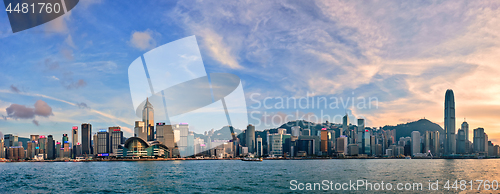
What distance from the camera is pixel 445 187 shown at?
155 ft

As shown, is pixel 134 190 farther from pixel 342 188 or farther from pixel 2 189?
pixel 342 188

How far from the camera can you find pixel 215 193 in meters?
40.9

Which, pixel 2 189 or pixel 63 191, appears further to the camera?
pixel 2 189

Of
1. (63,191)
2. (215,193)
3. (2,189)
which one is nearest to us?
(215,193)

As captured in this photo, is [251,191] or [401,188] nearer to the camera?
[251,191]

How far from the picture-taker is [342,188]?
45406 millimetres

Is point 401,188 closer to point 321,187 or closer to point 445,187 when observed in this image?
point 445,187

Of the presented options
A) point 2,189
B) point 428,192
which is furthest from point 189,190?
point 428,192

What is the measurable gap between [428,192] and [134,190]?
39.7 meters

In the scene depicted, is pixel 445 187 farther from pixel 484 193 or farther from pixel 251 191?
pixel 251 191

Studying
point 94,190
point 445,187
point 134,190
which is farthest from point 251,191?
point 445,187

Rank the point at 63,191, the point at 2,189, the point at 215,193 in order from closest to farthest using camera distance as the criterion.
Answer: the point at 215,193, the point at 63,191, the point at 2,189

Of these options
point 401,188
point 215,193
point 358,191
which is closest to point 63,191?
point 215,193

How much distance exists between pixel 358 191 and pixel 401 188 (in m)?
7.77
